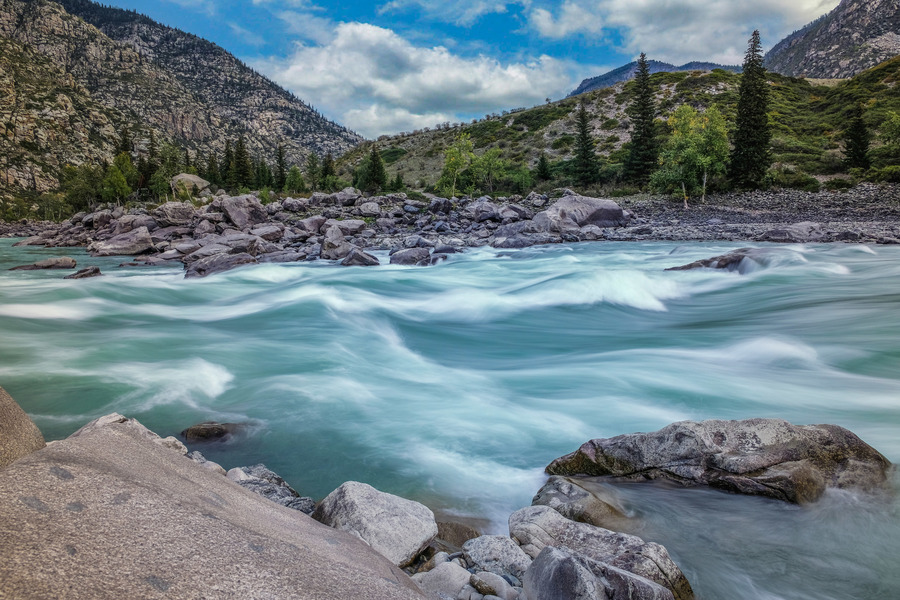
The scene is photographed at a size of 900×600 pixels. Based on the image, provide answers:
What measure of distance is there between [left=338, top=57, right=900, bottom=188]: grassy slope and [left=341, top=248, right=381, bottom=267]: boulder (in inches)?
1571

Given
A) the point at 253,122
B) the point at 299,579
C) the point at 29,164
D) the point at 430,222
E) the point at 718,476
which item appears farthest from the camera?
the point at 253,122

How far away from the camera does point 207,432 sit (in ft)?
19.5

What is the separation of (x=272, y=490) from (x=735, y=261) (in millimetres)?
15562

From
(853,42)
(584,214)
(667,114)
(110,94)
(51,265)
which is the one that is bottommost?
(51,265)

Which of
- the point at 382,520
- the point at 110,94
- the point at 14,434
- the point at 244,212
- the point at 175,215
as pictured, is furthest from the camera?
the point at 110,94

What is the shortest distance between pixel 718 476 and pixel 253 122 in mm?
206226

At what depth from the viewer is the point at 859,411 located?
243 inches

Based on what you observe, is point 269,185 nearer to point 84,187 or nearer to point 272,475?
point 84,187

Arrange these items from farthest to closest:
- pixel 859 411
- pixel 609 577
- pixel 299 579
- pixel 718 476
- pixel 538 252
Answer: pixel 538 252 → pixel 859 411 → pixel 718 476 → pixel 609 577 → pixel 299 579

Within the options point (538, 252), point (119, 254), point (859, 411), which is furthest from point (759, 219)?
point (119, 254)

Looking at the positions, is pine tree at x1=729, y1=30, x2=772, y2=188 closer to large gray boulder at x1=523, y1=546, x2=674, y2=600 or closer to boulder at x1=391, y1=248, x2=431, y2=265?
boulder at x1=391, y1=248, x2=431, y2=265

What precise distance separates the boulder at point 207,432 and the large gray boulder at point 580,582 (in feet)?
15.0

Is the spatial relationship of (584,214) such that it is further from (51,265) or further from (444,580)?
(444,580)

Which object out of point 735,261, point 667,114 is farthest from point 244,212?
point 667,114
